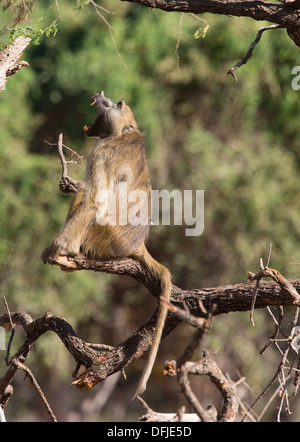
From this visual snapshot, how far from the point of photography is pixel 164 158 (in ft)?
43.2

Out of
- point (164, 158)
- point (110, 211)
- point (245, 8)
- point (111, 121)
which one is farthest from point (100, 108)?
point (164, 158)

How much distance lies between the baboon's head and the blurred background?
5556 millimetres

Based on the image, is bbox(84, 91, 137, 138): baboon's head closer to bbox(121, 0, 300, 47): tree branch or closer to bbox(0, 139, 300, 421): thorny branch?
bbox(0, 139, 300, 421): thorny branch

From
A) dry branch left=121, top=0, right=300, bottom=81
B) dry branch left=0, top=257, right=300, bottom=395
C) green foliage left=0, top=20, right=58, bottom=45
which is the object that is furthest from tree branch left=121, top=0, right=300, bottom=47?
dry branch left=0, top=257, right=300, bottom=395

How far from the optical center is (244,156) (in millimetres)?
12492

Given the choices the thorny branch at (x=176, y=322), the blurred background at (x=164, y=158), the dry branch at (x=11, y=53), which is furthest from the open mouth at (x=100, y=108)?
the blurred background at (x=164, y=158)

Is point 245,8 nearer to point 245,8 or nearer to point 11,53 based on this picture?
point 245,8

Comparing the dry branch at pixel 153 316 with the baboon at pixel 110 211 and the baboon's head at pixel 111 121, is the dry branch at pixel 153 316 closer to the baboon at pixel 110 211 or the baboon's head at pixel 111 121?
the baboon at pixel 110 211

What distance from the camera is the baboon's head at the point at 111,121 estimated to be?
4.92 metres

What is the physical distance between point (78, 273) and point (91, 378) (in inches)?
289

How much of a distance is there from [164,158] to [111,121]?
828 centimetres

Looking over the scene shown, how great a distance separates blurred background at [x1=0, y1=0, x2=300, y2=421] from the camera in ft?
35.7
